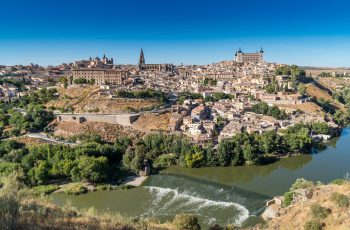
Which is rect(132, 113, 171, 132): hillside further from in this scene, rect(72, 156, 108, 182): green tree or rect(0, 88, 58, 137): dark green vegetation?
rect(72, 156, 108, 182): green tree

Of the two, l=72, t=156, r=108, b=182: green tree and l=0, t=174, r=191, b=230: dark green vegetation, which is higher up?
l=0, t=174, r=191, b=230: dark green vegetation

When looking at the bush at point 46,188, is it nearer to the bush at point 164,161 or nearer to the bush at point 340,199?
the bush at point 164,161

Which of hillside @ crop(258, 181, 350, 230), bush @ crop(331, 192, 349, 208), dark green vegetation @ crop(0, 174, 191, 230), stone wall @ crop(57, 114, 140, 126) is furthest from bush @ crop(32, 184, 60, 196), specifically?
bush @ crop(331, 192, 349, 208)

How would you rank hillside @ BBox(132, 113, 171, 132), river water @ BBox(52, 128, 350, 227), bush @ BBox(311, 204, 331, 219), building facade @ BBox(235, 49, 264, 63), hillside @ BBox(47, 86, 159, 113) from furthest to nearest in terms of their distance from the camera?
building facade @ BBox(235, 49, 264, 63), hillside @ BBox(47, 86, 159, 113), hillside @ BBox(132, 113, 171, 132), river water @ BBox(52, 128, 350, 227), bush @ BBox(311, 204, 331, 219)

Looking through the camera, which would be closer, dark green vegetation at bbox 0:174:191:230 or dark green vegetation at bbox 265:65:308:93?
dark green vegetation at bbox 0:174:191:230

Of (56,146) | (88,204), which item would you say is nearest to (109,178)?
(88,204)

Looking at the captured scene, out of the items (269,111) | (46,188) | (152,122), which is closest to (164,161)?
(152,122)

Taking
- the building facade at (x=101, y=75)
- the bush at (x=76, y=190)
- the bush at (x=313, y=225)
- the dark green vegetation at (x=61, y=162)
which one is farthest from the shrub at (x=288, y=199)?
the building facade at (x=101, y=75)

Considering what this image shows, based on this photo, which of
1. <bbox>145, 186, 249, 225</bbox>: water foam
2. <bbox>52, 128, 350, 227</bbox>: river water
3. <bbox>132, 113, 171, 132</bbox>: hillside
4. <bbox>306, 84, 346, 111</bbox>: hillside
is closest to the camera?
<bbox>145, 186, 249, 225</bbox>: water foam
